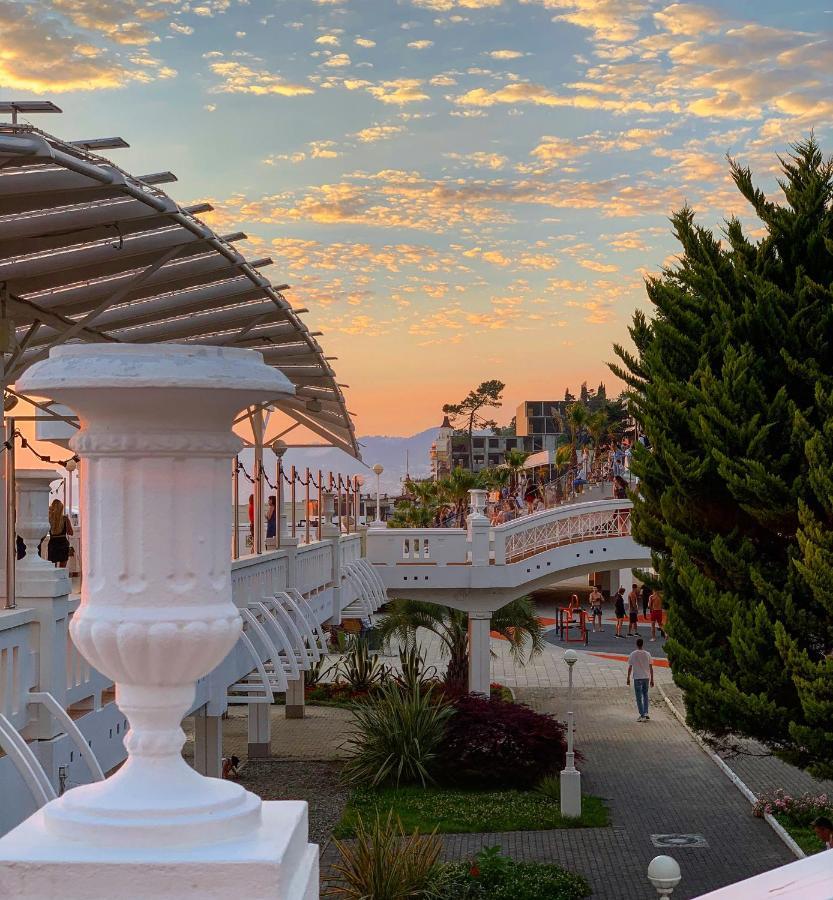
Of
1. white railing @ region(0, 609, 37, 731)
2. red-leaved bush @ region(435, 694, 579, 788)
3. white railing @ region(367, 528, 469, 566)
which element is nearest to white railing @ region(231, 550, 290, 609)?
white railing @ region(0, 609, 37, 731)

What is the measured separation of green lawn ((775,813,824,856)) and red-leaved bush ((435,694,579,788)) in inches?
173

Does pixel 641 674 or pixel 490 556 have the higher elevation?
pixel 490 556

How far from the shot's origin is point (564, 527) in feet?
97.2

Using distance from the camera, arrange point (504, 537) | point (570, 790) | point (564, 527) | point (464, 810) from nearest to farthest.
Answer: point (570, 790), point (464, 810), point (504, 537), point (564, 527)

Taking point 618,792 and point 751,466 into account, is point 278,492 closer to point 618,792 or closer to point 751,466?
point 751,466

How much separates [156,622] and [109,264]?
39.5ft

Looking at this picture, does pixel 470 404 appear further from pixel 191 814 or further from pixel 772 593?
pixel 191 814

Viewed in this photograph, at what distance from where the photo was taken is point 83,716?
841 cm

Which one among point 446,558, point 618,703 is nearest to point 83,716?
point 446,558

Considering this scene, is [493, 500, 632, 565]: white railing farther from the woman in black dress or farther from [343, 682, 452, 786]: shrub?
the woman in black dress

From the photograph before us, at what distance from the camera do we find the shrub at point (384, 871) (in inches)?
546

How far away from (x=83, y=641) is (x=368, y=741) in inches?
817

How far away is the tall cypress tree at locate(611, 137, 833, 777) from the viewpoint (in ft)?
47.0

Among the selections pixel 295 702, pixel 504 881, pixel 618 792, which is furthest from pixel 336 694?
pixel 504 881
